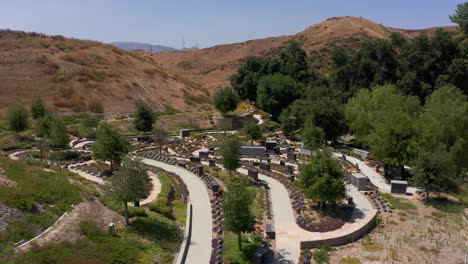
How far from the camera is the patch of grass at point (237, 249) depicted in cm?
2036

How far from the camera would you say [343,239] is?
2409 cm

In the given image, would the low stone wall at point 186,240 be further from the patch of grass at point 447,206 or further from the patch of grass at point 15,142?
the patch of grass at point 15,142

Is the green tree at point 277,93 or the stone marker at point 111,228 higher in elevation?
the green tree at point 277,93

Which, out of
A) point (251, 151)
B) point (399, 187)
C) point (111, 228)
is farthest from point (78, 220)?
point (251, 151)

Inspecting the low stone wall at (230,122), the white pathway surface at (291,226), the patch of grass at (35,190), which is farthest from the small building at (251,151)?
the patch of grass at (35,190)

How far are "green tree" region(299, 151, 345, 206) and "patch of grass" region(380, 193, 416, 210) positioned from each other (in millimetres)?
5034

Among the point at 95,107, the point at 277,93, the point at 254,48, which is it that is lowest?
the point at 95,107

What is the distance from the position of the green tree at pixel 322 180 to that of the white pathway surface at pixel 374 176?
8.31 meters

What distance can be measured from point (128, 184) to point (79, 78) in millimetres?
58062

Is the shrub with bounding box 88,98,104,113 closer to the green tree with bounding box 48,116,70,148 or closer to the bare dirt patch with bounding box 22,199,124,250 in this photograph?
the green tree with bounding box 48,116,70,148

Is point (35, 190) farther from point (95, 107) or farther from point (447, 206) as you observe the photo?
point (95, 107)

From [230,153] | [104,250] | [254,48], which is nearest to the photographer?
[104,250]

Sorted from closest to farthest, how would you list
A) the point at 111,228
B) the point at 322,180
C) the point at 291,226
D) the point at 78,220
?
1. the point at 111,228
2. the point at 78,220
3. the point at 291,226
4. the point at 322,180

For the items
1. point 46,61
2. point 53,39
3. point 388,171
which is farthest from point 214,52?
point 388,171
